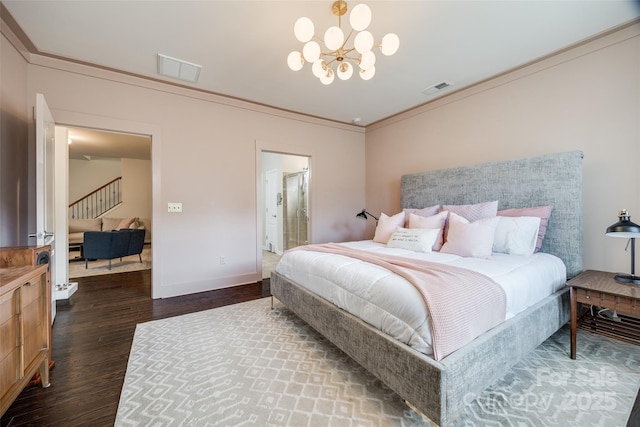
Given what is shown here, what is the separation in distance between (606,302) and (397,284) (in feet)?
5.25

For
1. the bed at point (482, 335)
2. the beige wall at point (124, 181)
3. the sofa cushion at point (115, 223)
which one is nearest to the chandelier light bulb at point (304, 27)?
the bed at point (482, 335)

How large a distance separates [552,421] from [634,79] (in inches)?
111

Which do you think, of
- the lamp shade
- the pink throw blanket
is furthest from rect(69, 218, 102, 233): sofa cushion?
the lamp shade

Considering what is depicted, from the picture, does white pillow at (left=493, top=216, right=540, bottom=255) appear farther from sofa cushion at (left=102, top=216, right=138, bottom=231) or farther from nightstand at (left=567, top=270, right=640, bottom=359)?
sofa cushion at (left=102, top=216, right=138, bottom=231)

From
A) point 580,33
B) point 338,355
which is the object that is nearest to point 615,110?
point 580,33

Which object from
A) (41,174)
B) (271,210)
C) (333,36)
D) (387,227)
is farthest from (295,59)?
(271,210)

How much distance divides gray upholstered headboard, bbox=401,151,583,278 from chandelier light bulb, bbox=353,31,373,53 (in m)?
2.17

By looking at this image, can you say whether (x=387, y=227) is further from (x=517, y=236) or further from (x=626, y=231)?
(x=626, y=231)

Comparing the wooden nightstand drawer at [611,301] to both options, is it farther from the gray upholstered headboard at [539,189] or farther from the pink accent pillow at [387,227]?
the pink accent pillow at [387,227]

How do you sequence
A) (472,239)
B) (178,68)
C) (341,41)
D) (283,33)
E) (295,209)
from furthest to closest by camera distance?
1. (295,209)
2. (178,68)
3. (472,239)
4. (283,33)
5. (341,41)

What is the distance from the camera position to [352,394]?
1539mm

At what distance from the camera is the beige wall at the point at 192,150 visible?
9.15 feet

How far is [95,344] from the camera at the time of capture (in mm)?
2111

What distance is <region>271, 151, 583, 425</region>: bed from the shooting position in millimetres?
1188
